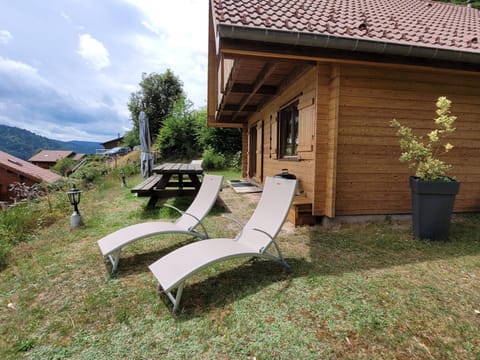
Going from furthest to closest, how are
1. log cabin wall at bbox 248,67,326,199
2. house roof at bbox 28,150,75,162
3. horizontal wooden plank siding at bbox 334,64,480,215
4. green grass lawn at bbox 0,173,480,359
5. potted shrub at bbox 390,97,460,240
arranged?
house roof at bbox 28,150,75,162 → log cabin wall at bbox 248,67,326,199 → horizontal wooden plank siding at bbox 334,64,480,215 → potted shrub at bbox 390,97,460,240 → green grass lawn at bbox 0,173,480,359

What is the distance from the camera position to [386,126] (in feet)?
12.4

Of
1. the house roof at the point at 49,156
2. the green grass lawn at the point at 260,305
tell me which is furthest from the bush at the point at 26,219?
the house roof at the point at 49,156

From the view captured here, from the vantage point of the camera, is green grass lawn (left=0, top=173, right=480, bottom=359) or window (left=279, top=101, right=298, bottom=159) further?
window (left=279, top=101, right=298, bottom=159)

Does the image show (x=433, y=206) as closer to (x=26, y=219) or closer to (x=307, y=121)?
(x=307, y=121)

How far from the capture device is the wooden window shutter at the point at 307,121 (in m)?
3.96

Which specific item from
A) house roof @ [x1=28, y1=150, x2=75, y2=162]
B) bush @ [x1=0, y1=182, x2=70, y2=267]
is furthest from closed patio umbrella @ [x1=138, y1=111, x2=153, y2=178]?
house roof @ [x1=28, y1=150, x2=75, y2=162]

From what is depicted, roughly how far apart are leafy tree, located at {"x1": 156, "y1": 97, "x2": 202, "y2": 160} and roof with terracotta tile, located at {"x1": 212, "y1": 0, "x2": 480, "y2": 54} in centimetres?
1432

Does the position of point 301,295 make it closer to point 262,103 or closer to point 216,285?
point 216,285

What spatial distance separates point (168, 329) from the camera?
5.55 ft

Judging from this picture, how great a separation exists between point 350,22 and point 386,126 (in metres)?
1.63

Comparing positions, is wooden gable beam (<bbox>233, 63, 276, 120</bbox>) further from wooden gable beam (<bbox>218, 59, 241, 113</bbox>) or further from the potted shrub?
the potted shrub

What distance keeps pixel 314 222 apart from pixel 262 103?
4945 mm

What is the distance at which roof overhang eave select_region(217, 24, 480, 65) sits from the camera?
2795 mm

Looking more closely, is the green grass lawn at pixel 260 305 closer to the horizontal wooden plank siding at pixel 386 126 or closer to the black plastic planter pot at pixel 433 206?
the black plastic planter pot at pixel 433 206
